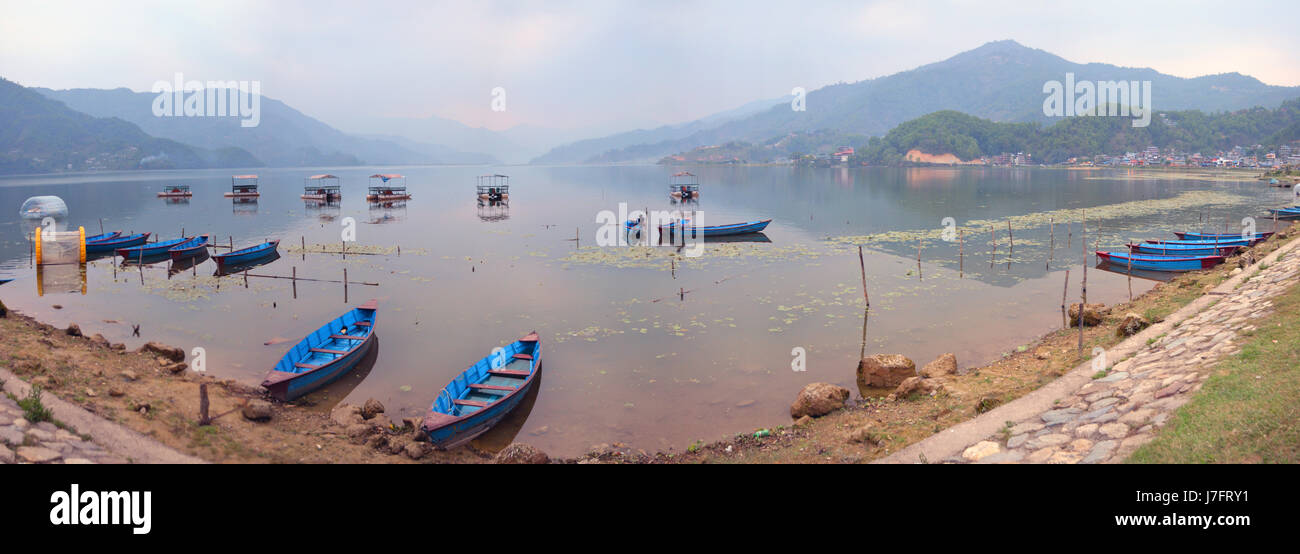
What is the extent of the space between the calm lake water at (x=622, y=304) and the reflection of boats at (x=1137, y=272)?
84cm

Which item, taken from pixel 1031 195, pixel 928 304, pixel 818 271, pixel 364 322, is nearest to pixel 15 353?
pixel 364 322

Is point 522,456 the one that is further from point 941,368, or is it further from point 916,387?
point 941,368

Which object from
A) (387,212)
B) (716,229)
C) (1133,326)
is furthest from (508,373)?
(387,212)

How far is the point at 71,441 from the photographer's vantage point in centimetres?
1066

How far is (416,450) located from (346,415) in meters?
3.01

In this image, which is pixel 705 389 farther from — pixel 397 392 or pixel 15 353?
pixel 15 353

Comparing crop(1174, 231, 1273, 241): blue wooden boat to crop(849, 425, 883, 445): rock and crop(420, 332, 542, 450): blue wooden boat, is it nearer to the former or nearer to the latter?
crop(849, 425, 883, 445): rock

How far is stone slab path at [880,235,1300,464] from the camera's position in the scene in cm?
986

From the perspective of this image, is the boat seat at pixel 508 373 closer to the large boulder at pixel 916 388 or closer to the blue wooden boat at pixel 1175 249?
the large boulder at pixel 916 388

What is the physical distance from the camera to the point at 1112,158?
609ft

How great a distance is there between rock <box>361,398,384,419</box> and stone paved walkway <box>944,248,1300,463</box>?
12.7 meters

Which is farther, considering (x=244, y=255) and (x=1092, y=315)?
(x=244, y=255)
